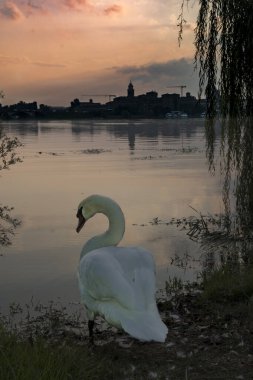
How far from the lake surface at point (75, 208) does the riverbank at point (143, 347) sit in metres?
1.19

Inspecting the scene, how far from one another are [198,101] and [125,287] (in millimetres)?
6042

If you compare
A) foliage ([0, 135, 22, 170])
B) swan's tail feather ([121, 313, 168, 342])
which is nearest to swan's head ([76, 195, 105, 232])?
swan's tail feather ([121, 313, 168, 342])

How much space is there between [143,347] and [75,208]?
30.0 feet

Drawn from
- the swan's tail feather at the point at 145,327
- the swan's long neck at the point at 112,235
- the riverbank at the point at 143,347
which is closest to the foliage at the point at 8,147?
the riverbank at the point at 143,347

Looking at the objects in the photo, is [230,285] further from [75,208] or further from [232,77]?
[75,208]

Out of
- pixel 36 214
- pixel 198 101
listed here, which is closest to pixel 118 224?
pixel 198 101

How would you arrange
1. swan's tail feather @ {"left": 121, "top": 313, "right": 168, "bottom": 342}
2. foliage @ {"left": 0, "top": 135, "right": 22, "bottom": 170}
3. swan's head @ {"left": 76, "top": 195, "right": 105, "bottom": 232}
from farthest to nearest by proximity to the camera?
1. foliage @ {"left": 0, "top": 135, "right": 22, "bottom": 170}
2. swan's head @ {"left": 76, "top": 195, "right": 105, "bottom": 232}
3. swan's tail feather @ {"left": 121, "top": 313, "right": 168, "bottom": 342}

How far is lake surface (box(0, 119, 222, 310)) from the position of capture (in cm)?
898

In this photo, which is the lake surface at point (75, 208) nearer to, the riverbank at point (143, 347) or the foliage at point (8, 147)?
the riverbank at point (143, 347)

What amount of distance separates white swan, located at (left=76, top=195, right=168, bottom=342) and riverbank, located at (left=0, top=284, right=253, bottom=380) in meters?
0.43

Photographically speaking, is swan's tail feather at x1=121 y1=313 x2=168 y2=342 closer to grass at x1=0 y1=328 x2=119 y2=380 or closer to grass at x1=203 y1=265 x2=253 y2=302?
grass at x1=0 y1=328 x2=119 y2=380

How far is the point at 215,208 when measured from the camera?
14.9m

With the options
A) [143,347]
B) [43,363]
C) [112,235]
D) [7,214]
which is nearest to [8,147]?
[7,214]

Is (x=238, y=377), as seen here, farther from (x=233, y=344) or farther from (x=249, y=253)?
(x=249, y=253)
